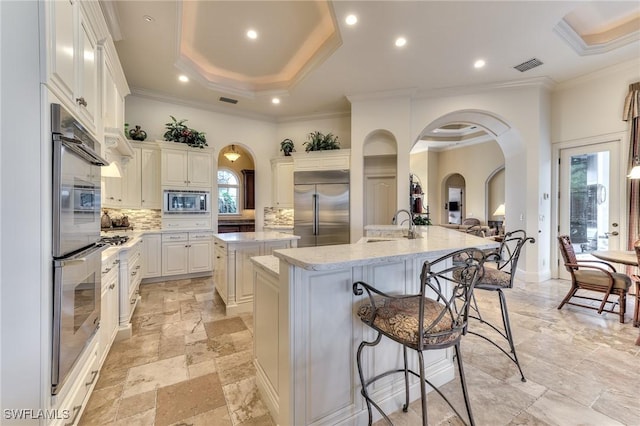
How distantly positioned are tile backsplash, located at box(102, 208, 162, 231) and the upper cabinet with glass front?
10.2ft

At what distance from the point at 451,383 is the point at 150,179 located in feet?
17.4

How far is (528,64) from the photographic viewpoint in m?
4.06

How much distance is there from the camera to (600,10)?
3424mm

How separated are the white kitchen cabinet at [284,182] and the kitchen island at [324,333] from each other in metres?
4.20

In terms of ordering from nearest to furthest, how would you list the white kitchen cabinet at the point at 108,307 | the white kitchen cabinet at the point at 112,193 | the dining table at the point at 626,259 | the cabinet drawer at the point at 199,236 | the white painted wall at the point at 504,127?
the white kitchen cabinet at the point at 108,307 < the dining table at the point at 626,259 < the white kitchen cabinet at the point at 112,193 < the white painted wall at the point at 504,127 < the cabinet drawer at the point at 199,236

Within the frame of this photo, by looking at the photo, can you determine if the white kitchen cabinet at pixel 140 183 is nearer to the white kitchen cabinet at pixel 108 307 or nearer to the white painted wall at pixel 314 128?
the white kitchen cabinet at pixel 108 307

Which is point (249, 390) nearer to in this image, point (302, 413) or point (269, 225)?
point (302, 413)

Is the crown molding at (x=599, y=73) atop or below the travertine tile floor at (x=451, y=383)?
atop

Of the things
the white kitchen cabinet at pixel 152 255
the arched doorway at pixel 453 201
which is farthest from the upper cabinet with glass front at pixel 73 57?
the arched doorway at pixel 453 201

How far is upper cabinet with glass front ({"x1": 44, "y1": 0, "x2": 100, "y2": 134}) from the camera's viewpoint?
1.30 m

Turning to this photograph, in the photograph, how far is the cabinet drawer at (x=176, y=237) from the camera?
4762 mm

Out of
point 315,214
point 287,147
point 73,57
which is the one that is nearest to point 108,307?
point 73,57

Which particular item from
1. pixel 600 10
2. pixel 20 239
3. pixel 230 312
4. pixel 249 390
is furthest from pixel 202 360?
pixel 600 10

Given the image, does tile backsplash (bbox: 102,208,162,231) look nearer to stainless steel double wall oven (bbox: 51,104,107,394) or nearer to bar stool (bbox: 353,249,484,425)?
stainless steel double wall oven (bbox: 51,104,107,394)
